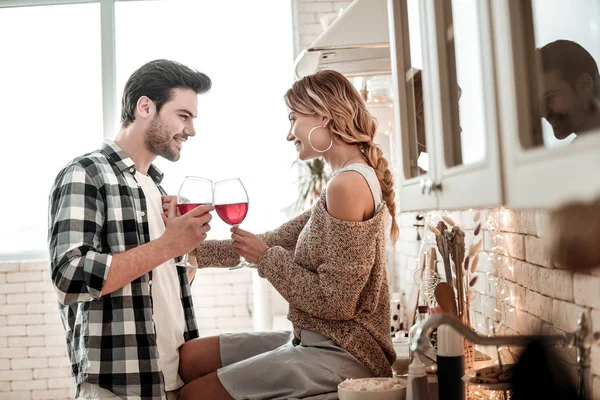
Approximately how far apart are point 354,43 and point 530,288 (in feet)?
3.46

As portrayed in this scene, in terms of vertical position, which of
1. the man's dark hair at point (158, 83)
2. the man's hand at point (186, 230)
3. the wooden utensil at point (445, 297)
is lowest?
the wooden utensil at point (445, 297)

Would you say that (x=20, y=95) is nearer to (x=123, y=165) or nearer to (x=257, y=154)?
(x=257, y=154)

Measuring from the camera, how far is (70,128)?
5.51 metres

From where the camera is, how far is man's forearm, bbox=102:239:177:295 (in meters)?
1.95

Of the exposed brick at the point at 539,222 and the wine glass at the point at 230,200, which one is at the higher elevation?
the wine glass at the point at 230,200

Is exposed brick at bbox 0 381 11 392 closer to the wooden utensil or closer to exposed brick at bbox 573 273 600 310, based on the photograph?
the wooden utensil

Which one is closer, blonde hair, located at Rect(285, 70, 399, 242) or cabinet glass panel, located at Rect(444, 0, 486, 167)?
cabinet glass panel, located at Rect(444, 0, 486, 167)

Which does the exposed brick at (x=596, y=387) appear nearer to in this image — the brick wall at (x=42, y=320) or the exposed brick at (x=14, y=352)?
the brick wall at (x=42, y=320)

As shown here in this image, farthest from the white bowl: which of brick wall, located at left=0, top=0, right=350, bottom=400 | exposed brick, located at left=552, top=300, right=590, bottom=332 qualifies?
brick wall, located at left=0, top=0, right=350, bottom=400

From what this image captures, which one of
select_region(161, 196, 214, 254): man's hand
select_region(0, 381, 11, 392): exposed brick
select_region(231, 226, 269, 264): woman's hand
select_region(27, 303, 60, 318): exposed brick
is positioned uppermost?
select_region(161, 196, 214, 254): man's hand

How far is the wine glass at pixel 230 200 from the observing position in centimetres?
197

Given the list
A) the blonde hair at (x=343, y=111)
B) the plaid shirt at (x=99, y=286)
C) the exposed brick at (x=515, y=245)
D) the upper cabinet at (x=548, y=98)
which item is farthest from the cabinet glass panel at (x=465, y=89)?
the plaid shirt at (x=99, y=286)

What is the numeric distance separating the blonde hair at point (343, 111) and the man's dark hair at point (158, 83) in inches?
25.1

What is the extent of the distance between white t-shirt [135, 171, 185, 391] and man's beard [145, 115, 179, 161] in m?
0.15
